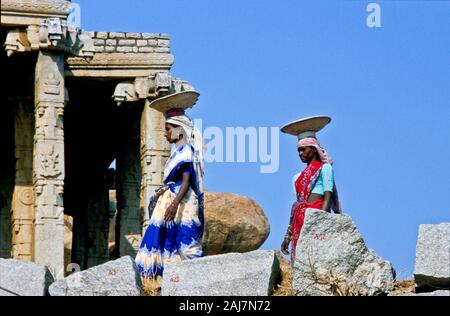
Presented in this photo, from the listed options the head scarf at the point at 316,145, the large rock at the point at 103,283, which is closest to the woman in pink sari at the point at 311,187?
the head scarf at the point at 316,145

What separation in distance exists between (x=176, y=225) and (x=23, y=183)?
8626 mm

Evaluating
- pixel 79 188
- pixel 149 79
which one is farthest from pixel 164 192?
pixel 79 188

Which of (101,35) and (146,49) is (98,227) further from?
(146,49)

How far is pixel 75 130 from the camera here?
2852 cm

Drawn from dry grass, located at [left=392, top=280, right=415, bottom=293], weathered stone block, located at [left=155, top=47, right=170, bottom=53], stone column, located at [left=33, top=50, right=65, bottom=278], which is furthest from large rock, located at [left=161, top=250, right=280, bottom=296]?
weathered stone block, located at [left=155, top=47, right=170, bottom=53]

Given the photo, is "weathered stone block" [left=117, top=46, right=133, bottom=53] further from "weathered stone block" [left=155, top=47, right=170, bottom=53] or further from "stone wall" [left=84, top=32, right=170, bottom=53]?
"weathered stone block" [left=155, top=47, right=170, bottom=53]

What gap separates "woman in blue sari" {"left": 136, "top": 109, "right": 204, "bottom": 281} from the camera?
Result: 1571 cm

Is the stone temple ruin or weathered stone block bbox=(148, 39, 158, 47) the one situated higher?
weathered stone block bbox=(148, 39, 158, 47)

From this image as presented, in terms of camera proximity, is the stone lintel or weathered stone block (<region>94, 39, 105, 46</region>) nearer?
the stone lintel

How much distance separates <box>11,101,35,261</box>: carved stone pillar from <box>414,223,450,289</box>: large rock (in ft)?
37.4

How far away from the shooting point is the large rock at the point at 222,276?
1337 cm

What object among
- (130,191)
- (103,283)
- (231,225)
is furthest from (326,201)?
(231,225)
